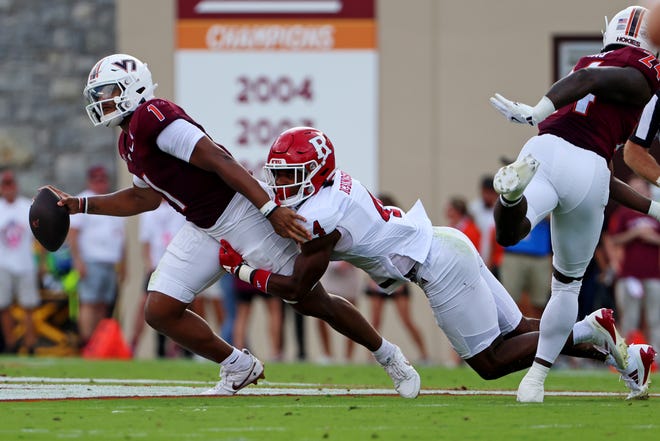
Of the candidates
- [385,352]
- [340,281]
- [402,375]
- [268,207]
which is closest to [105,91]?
[268,207]

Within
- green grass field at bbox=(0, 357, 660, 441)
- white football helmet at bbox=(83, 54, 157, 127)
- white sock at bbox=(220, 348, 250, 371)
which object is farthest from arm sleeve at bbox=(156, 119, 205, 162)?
green grass field at bbox=(0, 357, 660, 441)

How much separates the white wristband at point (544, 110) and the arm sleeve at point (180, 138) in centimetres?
159

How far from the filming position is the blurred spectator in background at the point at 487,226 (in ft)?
43.0

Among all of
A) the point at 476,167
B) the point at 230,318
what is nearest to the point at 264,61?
the point at 476,167

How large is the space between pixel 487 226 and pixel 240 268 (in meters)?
6.72

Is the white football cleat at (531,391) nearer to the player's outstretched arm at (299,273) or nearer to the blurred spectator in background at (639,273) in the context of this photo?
→ the player's outstretched arm at (299,273)

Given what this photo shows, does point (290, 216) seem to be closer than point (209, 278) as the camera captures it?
Yes

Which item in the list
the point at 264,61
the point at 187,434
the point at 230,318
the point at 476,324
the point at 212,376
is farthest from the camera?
the point at 264,61

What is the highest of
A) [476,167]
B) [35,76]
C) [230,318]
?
[35,76]

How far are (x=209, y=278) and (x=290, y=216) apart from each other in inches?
29.2

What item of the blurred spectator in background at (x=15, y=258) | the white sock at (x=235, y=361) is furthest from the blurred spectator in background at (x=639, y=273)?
the white sock at (x=235, y=361)

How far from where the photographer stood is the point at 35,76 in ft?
54.1

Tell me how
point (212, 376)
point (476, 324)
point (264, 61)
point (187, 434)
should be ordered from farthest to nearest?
point (264, 61), point (212, 376), point (476, 324), point (187, 434)

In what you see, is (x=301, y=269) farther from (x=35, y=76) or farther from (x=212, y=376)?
(x=35, y=76)
